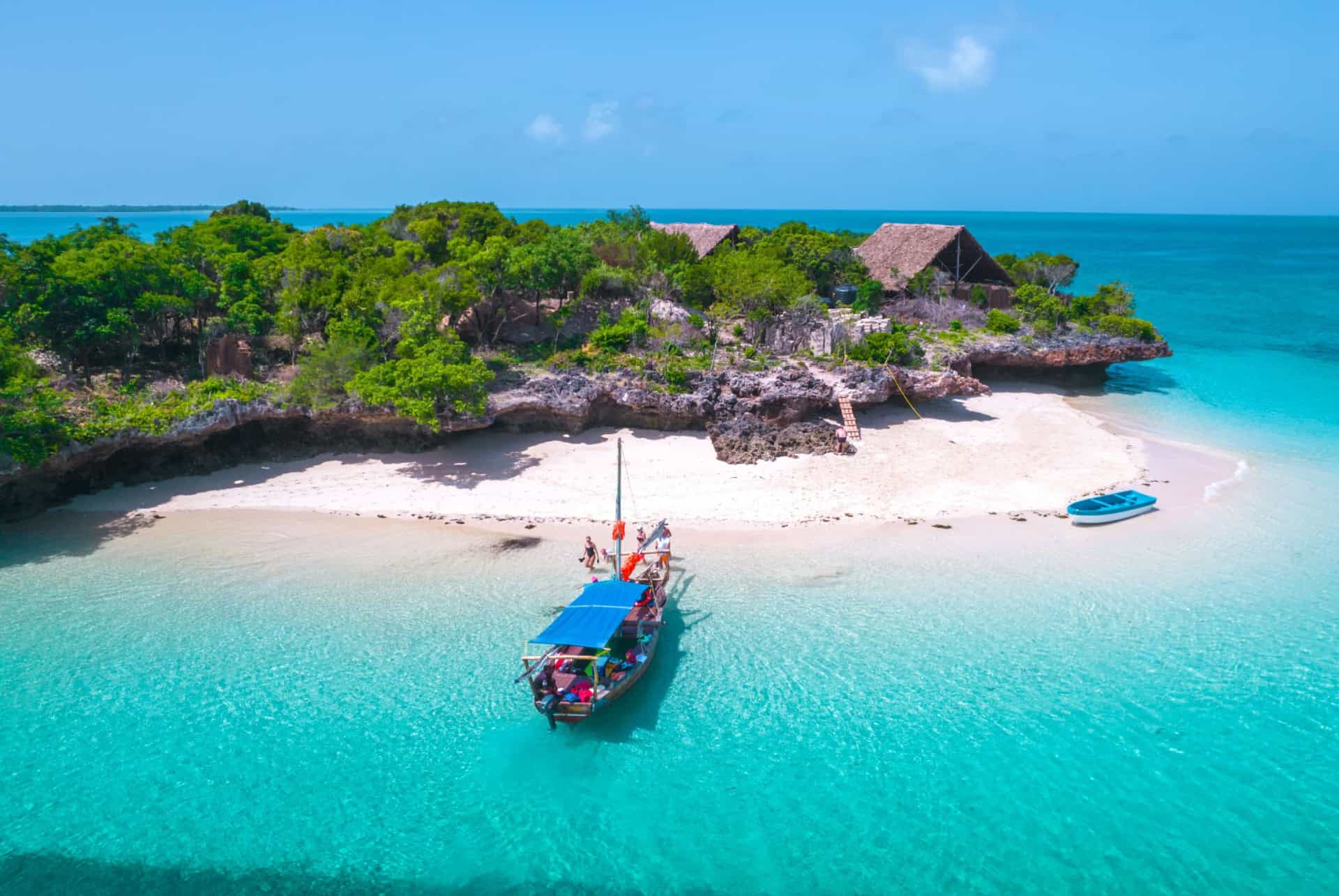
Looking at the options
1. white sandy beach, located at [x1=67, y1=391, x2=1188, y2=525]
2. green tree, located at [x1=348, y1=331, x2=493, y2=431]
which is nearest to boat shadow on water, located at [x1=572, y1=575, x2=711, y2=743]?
white sandy beach, located at [x1=67, y1=391, x2=1188, y2=525]

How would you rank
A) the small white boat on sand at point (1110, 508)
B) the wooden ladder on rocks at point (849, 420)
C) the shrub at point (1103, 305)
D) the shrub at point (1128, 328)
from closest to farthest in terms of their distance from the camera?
the small white boat on sand at point (1110, 508), the wooden ladder on rocks at point (849, 420), the shrub at point (1128, 328), the shrub at point (1103, 305)

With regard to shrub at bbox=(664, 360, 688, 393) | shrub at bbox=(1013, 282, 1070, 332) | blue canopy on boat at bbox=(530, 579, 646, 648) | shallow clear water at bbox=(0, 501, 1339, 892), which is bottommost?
shallow clear water at bbox=(0, 501, 1339, 892)

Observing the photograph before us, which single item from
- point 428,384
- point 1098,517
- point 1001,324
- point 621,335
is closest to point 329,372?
point 428,384

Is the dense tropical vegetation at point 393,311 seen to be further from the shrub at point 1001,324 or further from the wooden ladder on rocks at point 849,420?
the wooden ladder on rocks at point 849,420

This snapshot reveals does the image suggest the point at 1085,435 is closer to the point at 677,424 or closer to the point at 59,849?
the point at 677,424

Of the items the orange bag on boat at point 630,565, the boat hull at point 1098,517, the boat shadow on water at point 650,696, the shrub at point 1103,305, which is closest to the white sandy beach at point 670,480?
the boat hull at point 1098,517

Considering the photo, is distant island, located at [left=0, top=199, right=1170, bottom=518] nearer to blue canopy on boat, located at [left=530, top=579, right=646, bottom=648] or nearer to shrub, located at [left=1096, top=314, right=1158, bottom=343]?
shrub, located at [left=1096, top=314, right=1158, bottom=343]
